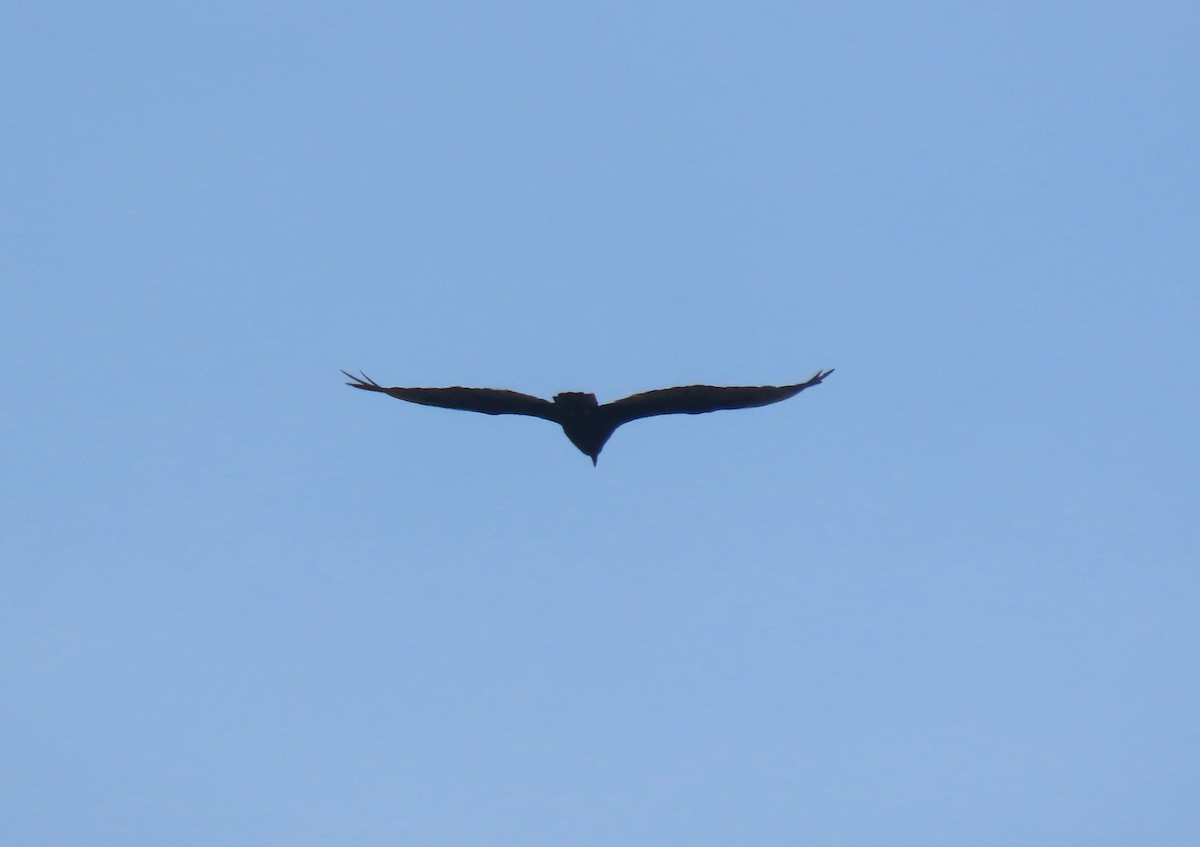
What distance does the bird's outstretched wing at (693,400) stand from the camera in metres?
18.0

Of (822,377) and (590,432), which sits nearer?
(822,377)

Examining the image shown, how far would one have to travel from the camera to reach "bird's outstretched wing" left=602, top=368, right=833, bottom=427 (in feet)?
58.9

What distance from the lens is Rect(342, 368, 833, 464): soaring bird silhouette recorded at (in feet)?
59.4

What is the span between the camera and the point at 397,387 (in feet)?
59.4

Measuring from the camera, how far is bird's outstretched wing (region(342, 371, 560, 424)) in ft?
59.9

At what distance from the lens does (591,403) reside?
59.8 ft

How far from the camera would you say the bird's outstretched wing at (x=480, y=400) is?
59.9 ft

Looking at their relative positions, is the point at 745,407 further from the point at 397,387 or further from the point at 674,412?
the point at 397,387

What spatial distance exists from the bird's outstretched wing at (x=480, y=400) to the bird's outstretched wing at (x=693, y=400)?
90 cm

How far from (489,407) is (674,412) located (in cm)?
228

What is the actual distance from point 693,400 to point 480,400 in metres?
2.59

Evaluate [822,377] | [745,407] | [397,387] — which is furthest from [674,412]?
[397,387]

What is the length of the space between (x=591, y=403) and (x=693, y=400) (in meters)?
1.25

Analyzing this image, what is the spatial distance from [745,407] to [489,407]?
3128 mm
